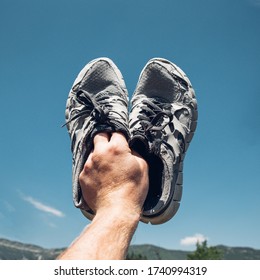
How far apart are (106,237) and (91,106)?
1.41m

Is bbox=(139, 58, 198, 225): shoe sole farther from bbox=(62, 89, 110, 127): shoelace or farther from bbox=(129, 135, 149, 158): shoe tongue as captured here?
bbox=(62, 89, 110, 127): shoelace

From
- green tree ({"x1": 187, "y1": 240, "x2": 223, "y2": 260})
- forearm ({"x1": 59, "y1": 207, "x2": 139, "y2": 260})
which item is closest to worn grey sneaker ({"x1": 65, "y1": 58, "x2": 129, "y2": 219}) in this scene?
forearm ({"x1": 59, "y1": 207, "x2": 139, "y2": 260})

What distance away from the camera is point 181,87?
9.64 ft

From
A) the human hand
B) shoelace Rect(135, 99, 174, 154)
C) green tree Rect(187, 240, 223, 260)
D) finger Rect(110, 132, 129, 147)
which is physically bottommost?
the human hand

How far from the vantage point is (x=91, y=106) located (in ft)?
8.70

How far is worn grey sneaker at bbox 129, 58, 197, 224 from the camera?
2258 mm

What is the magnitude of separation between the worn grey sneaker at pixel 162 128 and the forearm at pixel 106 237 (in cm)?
65

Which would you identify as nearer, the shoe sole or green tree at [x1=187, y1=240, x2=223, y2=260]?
the shoe sole

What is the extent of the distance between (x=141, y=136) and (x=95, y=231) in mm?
877

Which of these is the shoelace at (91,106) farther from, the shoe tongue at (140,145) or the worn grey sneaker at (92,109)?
the shoe tongue at (140,145)

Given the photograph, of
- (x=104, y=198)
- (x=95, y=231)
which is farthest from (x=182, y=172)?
(x=95, y=231)

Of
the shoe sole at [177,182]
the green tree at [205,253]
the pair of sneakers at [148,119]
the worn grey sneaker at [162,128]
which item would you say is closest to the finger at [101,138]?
the pair of sneakers at [148,119]

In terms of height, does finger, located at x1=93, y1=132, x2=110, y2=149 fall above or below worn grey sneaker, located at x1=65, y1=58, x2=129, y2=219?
below
